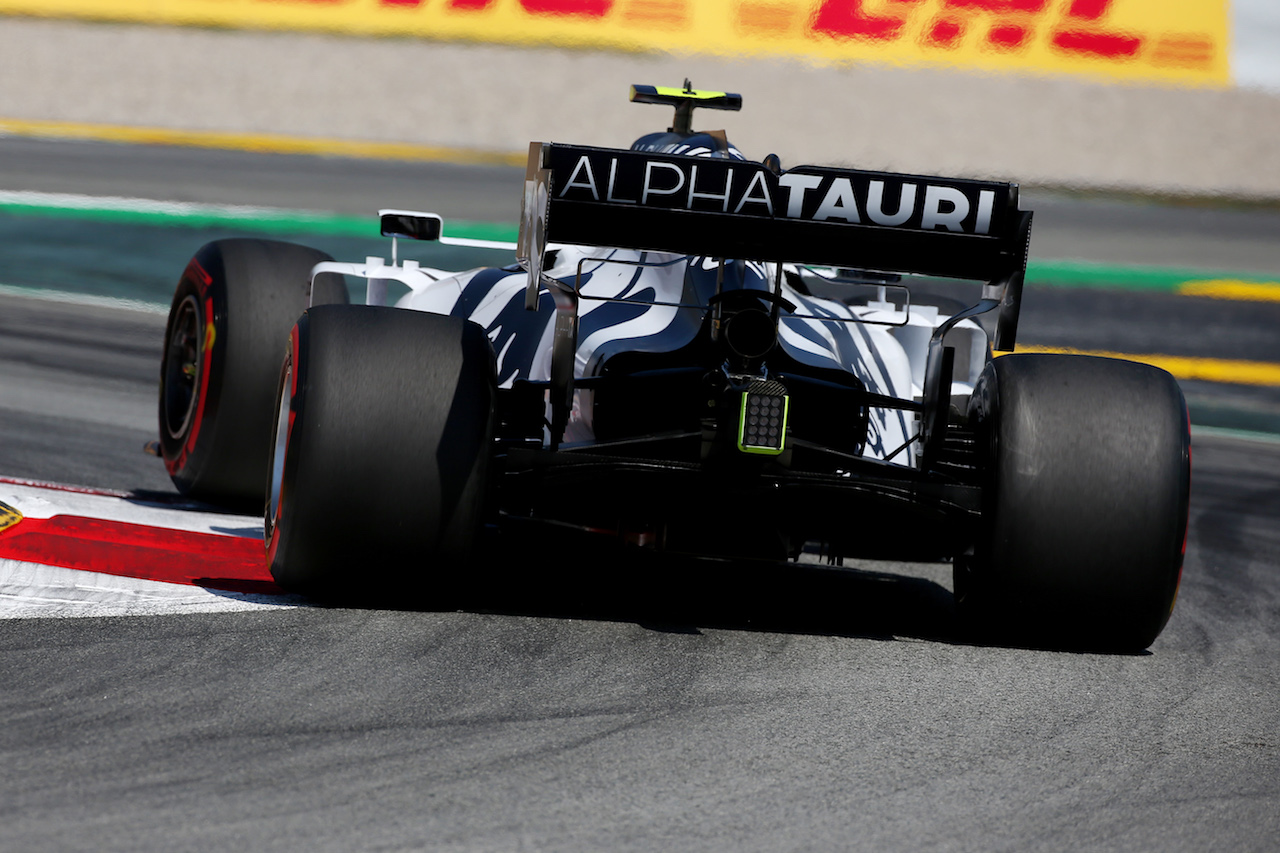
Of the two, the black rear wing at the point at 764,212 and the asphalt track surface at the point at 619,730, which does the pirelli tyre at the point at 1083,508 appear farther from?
the black rear wing at the point at 764,212

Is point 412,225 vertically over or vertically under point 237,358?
over

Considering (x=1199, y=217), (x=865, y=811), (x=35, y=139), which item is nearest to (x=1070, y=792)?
(x=865, y=811)

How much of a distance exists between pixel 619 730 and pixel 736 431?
46.0 inches

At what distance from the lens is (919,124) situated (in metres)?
23.1

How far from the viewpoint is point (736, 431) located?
4754mm

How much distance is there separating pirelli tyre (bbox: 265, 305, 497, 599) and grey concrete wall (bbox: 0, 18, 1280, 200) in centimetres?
1666

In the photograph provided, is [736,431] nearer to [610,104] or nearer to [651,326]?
[651,326]

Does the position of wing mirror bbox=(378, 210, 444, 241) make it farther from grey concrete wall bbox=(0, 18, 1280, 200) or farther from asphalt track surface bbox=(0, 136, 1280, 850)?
grey concrete wall bbox=(0, 18, 1280, 200)

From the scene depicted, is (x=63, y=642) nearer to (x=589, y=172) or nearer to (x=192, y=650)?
(x=192, y=650)

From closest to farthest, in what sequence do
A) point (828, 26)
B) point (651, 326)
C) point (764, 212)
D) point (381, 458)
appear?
point (381, 458), point (764, 212), point (651, 326), point (828, 26)

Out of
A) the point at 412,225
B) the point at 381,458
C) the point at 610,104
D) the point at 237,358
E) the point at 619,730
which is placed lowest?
the point at 619,730

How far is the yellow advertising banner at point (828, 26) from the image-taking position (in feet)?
71.4

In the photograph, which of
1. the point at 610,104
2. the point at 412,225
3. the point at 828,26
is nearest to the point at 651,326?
the point at 412,225

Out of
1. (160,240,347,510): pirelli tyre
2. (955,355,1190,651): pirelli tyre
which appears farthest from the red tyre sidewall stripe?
(955,355,1190,651): pirelli tyre
